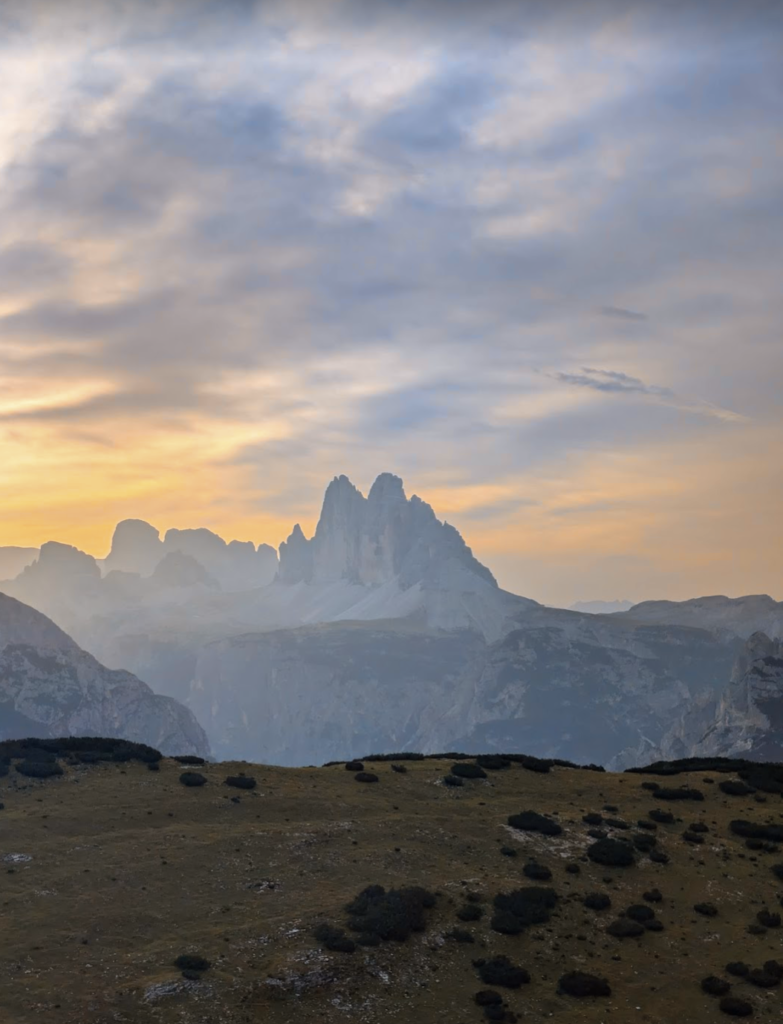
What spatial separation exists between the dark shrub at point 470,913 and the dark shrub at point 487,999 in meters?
6.12

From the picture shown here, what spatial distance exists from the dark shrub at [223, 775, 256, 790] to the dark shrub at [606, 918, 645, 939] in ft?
97.2

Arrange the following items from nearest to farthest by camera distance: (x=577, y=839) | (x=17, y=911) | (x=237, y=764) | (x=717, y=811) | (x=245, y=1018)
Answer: (x=245, y=1018) → (x=17, y=911) → (x=577, y=839) → (x=717, y=811) → (x=237, y=764)

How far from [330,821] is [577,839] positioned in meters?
16.2

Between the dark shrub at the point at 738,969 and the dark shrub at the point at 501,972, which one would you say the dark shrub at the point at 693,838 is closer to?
the dark shrub at the point at 738,969

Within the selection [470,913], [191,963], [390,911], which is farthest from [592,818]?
[191,963]

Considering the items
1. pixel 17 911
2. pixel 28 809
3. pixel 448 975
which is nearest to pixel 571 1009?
pixel 448 975

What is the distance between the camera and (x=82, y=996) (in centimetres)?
3941

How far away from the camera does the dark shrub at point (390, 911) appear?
45.7 metres

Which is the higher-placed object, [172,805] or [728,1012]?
[172,805]

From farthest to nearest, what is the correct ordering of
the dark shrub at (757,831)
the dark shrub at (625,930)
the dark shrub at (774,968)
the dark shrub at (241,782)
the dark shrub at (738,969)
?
1. the dark shrub at (241,782)
2. the dark shrub at (757,831)
3. the dark shrub at (625,930)
4. the dark shrub at (738,969)
5. the dark shrub at (774,968)

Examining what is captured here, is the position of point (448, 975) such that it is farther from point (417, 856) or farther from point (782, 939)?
point (782, 939)

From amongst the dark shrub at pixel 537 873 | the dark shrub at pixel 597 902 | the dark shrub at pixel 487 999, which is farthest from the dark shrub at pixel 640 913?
the dark shrub at pixel 487 999

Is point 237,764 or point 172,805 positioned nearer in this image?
point 172,805

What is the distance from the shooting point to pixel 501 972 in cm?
4397
